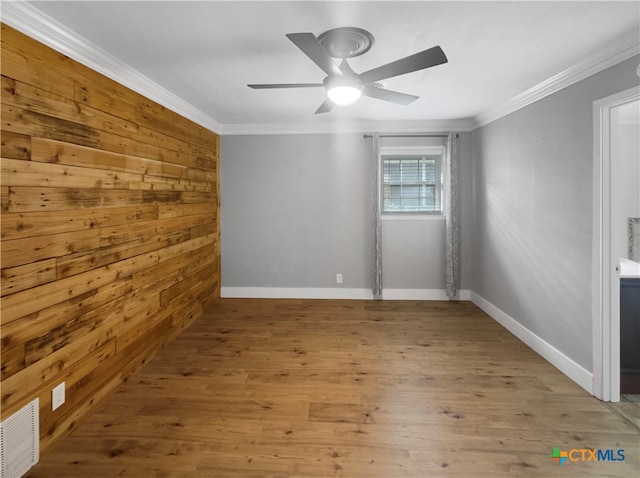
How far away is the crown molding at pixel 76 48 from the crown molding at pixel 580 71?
11.1 ft

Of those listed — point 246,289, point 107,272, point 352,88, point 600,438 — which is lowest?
point 600,438

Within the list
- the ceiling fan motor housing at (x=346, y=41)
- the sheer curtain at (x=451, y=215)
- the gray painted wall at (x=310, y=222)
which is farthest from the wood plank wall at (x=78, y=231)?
the sheer curtain at (x=451, y=215)

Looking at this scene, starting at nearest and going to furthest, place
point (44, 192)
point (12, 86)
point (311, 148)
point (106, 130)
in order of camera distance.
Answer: point (12, 86)
point (44, 192)
point (106, 130)
point (311, 148)

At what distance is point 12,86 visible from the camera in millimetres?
1644

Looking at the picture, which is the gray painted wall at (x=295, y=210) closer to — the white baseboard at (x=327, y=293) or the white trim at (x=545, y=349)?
the white baseboard at (x=327, y=293)

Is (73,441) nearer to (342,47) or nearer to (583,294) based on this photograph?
(342,47)

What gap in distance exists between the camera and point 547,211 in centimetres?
288

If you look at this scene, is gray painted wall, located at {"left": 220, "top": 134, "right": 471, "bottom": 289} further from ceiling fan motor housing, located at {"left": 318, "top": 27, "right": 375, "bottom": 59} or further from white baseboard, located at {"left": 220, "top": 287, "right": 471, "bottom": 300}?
ceiling fan motor housing, located at {"left": 318, "top": 27, "right": 375, "bottom": 59}

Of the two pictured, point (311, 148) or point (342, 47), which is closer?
point (342, 47)

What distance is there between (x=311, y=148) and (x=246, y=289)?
2218mm

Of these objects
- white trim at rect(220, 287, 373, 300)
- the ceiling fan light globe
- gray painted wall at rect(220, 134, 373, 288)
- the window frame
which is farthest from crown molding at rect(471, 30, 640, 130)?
white trim at rect(220, 287, 373, 300)

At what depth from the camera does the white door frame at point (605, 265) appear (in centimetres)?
228

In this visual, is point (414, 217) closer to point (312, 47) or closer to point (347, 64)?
point (347, 64)

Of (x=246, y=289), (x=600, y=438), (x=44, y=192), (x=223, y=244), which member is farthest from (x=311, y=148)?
(x=600, y=438)
